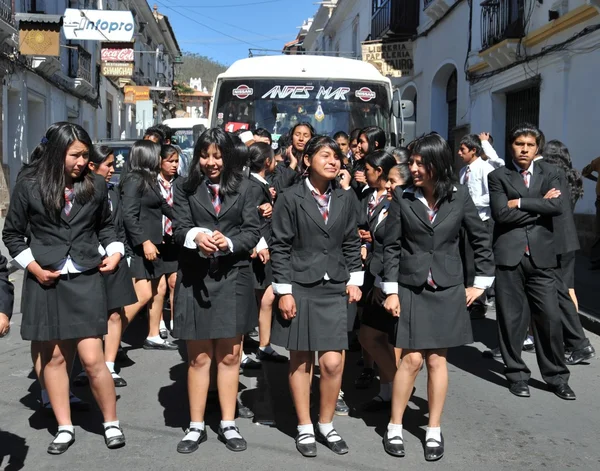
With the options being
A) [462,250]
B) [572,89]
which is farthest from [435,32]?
[462,250]

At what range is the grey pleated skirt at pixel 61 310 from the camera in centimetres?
404

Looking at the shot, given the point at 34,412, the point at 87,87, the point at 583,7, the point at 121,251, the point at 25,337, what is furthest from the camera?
the point at 87,87

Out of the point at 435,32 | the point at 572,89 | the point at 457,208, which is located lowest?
the point at 457,208

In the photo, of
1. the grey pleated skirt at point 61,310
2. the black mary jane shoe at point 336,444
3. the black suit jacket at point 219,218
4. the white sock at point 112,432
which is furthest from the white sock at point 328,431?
the grey pleated skirt at point 61,310

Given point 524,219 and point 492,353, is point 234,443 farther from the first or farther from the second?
point 492,353

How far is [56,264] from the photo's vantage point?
13.3ft

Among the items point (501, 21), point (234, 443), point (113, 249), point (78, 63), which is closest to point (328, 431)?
point (234, 443)

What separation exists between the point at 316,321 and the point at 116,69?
22.1 metres

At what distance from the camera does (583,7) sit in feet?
39.9

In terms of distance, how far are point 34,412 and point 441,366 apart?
2731mm

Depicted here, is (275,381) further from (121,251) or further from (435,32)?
(435,32)

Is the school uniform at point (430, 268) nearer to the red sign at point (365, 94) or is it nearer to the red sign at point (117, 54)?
the red sign at point (365, 94)

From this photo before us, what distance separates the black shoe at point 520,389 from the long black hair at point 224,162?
269 cm

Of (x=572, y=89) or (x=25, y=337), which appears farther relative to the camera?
(x=572, y=89)
